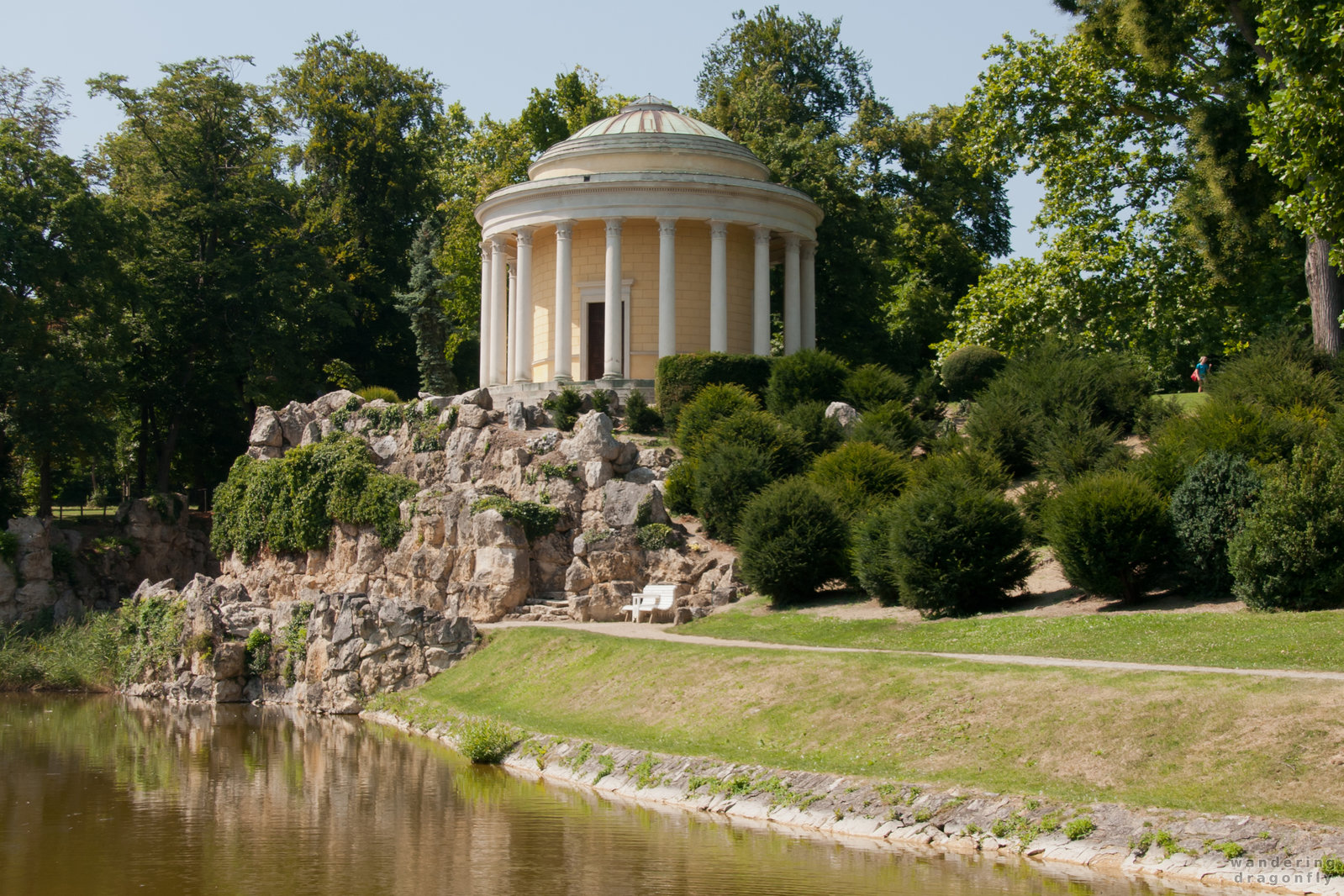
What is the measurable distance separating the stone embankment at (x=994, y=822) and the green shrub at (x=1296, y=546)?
25.0ft

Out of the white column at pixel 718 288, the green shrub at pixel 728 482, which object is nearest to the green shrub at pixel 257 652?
the green shrub at pixel 728 482

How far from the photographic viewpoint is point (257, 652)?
102ft

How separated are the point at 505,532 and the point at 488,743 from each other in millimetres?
10319

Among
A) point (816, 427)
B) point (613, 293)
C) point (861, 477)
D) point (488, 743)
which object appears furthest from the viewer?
point (613, 293)

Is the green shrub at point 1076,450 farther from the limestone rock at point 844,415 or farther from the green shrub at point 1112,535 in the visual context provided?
the limestone rock at point 844,415

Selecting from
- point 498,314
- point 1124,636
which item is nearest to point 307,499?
point 498,314

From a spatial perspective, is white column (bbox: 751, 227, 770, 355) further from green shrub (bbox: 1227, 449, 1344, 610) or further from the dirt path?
green shrub (bbox: 1227, 449, 1344, 610)

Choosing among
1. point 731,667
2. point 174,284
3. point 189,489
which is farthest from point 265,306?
point 731,667

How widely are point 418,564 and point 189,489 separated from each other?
22.4 m

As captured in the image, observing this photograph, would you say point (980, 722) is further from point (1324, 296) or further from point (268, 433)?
point (268, 433)

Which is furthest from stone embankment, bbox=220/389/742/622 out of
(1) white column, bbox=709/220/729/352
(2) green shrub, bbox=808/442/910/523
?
(1) white column, bbox=709/220/729/352

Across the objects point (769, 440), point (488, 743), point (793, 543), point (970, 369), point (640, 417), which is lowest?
point (488, 743)

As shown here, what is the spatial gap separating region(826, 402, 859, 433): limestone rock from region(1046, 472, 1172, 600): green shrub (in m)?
10.8

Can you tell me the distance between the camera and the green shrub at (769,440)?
1189 inches
